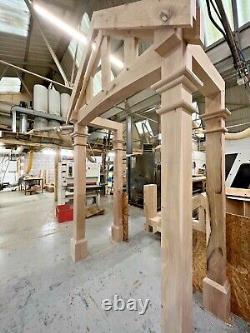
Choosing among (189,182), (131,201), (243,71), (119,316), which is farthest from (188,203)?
(131,201)

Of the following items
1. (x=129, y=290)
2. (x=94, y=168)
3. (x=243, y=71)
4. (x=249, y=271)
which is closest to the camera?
(x=249, y=271)

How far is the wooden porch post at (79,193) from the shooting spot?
2.13m

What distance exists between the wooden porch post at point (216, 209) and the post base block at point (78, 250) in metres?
1.47

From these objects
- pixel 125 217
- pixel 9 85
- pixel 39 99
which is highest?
pixel 9 85

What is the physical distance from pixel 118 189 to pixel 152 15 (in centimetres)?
219

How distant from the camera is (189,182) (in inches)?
33.7

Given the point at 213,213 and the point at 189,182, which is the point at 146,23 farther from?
the point at 213,213

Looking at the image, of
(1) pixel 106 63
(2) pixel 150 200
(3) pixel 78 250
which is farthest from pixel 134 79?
(2) pixel 150 200

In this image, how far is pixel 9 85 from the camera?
6543mm

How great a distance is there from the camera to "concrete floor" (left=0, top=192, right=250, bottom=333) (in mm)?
1265

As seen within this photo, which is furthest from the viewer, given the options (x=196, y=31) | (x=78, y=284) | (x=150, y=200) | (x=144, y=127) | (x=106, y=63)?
(x=144, y=127)

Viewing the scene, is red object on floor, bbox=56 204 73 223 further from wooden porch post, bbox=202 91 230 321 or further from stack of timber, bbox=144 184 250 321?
wooden porch post, bbox=202 91 230 321

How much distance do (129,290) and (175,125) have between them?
5.38 ft

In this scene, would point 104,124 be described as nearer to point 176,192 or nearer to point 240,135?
point 240,135
